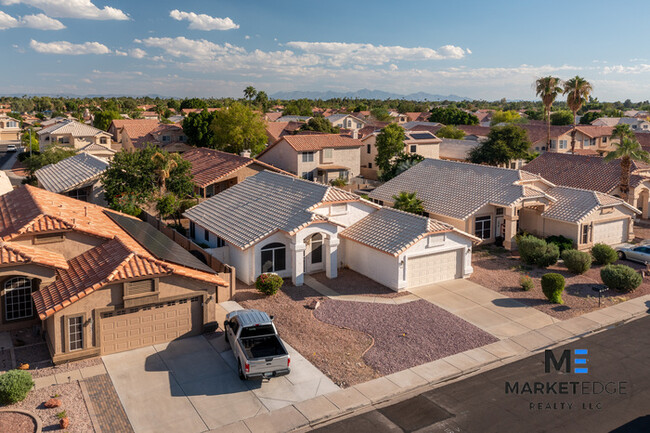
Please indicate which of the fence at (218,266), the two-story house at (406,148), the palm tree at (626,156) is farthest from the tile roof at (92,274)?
the two-story house at (406,148)

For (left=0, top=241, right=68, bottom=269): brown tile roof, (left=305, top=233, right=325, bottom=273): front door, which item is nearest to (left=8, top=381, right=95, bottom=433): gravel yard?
(left=0, top=241, right=68, bottom=269): brown tile roof

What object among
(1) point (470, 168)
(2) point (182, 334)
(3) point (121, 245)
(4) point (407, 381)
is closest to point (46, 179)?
(3) point (121, 245)

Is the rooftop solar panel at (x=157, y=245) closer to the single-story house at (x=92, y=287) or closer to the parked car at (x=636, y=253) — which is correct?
the single-story house at (x=92, y=287)

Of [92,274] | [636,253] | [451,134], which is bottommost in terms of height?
[636,253]

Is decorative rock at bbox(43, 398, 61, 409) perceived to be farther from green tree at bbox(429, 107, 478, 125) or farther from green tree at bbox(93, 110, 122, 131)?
green tree at bbox(429, 107, 478, 125)

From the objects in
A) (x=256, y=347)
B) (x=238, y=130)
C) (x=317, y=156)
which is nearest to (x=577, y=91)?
(x=317, y=156)

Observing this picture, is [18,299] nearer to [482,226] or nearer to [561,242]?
[482,226]

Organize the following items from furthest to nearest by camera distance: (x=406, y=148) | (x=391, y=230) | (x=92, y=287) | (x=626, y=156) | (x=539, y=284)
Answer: (x=406, y=148)
(x=626, y=156)
(x=391, y=230)
(x=539, y=284)
(x=92, y=287)
